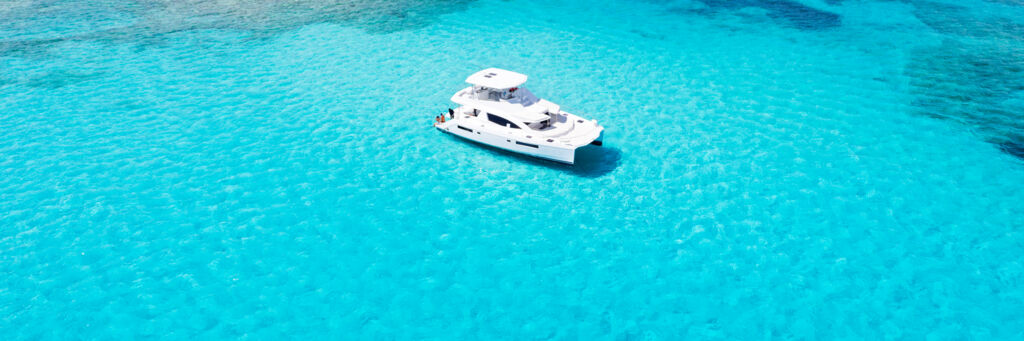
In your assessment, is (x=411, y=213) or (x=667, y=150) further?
(x=667, y=150)

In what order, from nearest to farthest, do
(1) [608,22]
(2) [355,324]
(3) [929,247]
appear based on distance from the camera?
(2) [355,324] → (3) [929,247] → (1) [608,22]

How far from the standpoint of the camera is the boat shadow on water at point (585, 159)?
2884 cm

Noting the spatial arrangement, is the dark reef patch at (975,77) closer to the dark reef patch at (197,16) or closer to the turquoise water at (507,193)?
the turquoise water at (507,193)

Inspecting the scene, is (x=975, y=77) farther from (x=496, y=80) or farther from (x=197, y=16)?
(x=197, y=16)

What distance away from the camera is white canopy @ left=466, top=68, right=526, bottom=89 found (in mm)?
30342

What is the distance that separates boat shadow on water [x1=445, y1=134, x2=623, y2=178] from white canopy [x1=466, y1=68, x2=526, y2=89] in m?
2.98

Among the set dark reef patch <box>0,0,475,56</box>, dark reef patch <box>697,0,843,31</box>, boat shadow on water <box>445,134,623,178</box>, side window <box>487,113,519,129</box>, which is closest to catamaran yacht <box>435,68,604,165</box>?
side window <box>487,113,519,129</box>

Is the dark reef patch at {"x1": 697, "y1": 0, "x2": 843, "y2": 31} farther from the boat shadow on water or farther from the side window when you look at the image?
the side window

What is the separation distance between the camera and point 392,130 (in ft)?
107

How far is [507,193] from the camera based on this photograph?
27125mm

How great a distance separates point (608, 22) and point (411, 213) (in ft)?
103

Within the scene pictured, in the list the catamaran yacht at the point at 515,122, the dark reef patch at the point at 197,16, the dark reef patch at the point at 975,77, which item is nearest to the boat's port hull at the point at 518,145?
the catamaran yacht at the point at 515,122

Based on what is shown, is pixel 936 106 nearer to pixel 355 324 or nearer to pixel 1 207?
pixel 355 324

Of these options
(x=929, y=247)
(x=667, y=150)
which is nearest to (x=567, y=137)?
(x=667, y=150)
